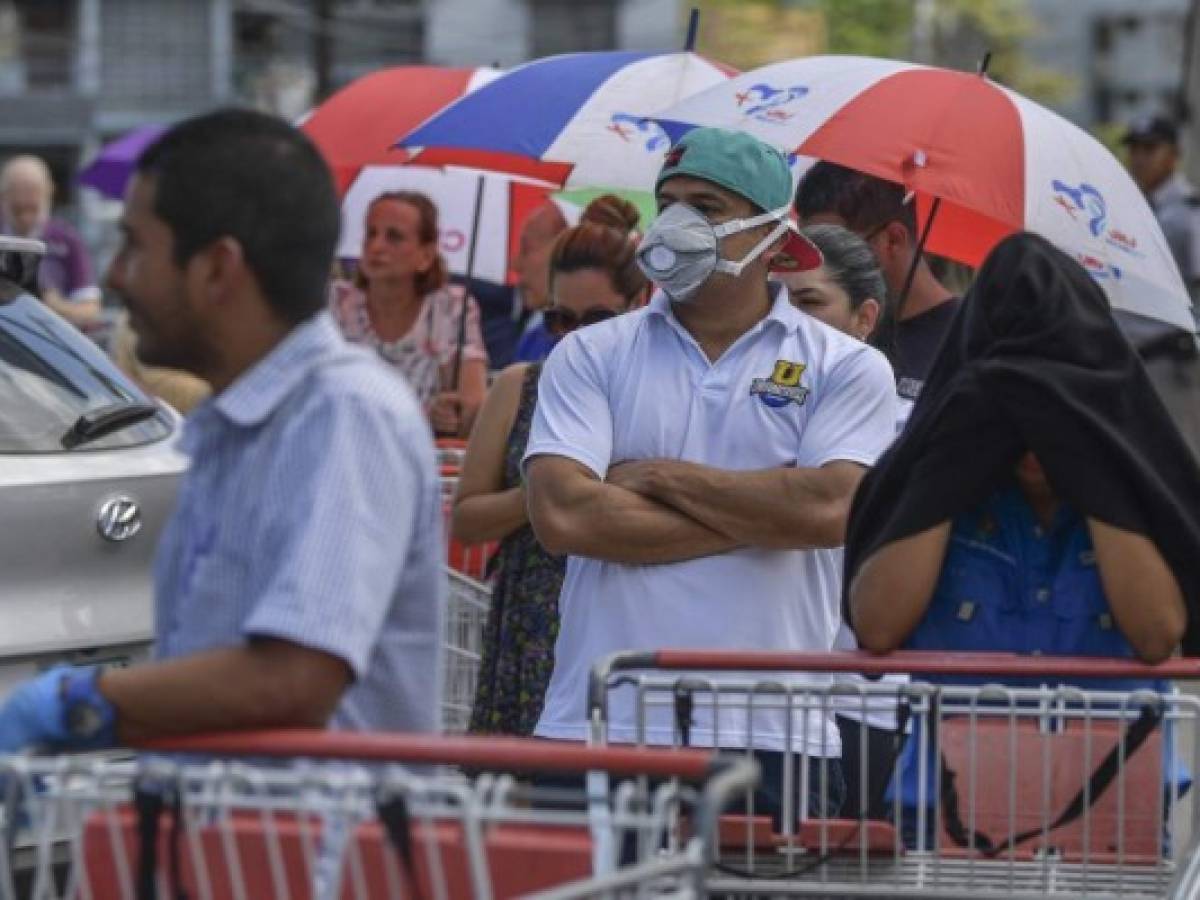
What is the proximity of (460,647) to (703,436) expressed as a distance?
2.17 m

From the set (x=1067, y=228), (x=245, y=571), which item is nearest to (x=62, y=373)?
(x=1067, y=228)

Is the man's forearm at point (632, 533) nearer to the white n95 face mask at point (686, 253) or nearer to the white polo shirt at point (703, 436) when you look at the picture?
the white polo shirt at point (703, 436)

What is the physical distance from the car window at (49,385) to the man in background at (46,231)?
9000mm

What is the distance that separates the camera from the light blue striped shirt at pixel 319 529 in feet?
11.4

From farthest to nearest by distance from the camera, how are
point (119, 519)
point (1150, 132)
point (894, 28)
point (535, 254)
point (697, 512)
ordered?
point (894, 28), point (1150, 132), point (535, 254), point (119, 519), point (697, 512)

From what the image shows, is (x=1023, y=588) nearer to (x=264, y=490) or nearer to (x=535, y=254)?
(x=264, y=490)

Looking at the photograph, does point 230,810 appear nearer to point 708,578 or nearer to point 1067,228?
point 708,578

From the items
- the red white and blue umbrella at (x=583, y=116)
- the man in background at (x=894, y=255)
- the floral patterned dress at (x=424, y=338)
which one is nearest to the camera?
the man in background at (x=894, y=255)

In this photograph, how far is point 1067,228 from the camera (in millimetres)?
7484

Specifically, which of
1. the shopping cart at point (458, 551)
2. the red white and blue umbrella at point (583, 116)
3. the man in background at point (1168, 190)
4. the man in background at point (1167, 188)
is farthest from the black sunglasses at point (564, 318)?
the man in background at point (1167, 188)

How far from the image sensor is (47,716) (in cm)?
356

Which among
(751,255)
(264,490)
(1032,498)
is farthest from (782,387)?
(264,490)

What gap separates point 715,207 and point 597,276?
5.80 feet

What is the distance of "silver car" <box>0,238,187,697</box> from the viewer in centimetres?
611
